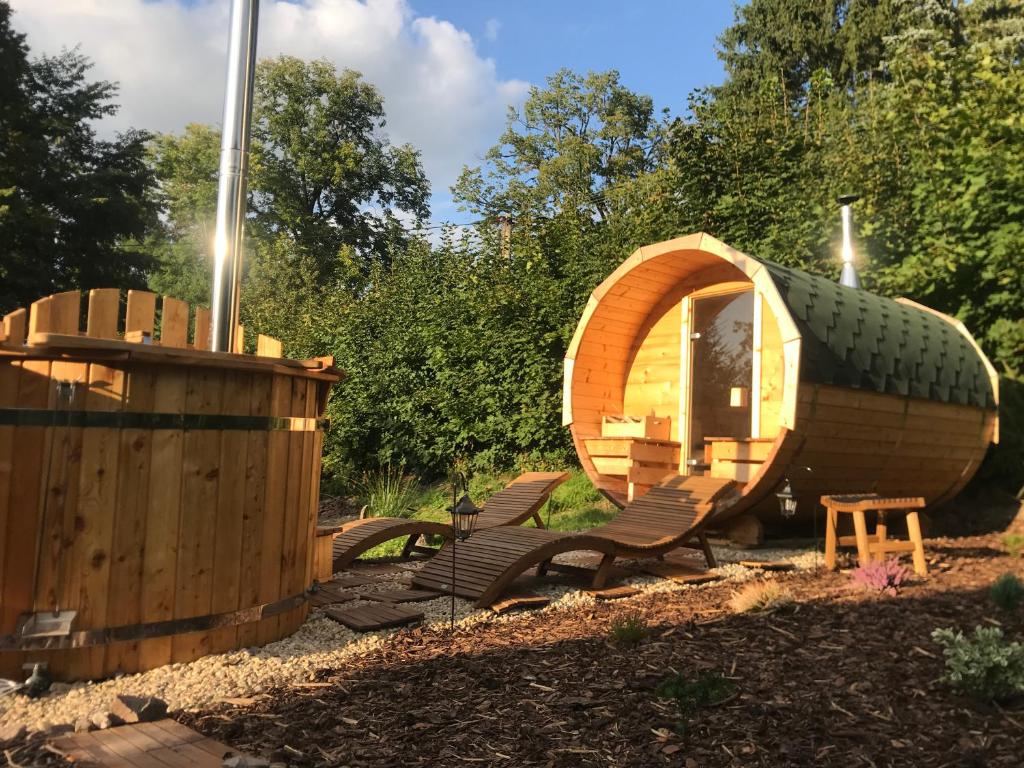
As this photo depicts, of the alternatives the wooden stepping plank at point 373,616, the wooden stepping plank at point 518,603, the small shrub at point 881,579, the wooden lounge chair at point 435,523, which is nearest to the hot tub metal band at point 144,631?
the wooden stepping plank at point 373,616

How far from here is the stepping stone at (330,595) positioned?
510cm

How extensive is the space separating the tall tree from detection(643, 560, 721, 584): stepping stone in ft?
62.3

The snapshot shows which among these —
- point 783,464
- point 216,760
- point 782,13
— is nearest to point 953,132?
point 783,464

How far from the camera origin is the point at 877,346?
7.04 metres

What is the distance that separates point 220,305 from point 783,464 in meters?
4.69

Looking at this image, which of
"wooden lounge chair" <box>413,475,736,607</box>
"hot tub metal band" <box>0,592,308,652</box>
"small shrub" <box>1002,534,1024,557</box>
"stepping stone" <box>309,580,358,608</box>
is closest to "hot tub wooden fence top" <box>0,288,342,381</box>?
"hot tub metal band" <box>0,592,308,652</box>

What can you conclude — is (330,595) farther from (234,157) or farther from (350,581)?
(234,157)

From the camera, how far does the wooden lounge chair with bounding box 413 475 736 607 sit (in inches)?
206

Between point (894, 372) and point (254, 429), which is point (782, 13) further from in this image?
point (254, 429)

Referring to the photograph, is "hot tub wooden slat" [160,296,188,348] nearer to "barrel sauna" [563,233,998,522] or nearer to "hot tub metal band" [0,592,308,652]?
"hot tub metal band" [0,592,308,652]

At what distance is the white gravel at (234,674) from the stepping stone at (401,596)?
107 mm

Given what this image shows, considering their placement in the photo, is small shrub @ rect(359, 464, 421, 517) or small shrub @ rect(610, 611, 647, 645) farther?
small shrub @ rect(359, 464, 421, 517)

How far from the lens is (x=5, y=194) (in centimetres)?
1900

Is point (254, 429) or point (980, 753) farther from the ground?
point (254, 429)
